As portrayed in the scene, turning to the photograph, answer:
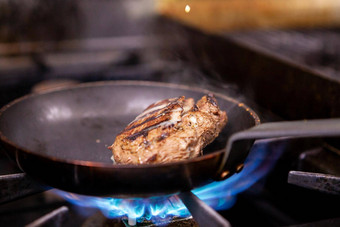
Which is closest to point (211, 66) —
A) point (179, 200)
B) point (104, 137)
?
point (104, 137)

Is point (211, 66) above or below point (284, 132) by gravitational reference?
above

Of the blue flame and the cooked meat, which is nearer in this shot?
the cooked meat

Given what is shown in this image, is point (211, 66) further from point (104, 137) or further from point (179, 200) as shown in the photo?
point (179, 200)

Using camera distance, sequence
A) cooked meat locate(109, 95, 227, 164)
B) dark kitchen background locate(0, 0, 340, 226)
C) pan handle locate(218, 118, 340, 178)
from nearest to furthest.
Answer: pan handle locate(218, 118, 340, 178) → cooked meat locate(109, 95, 227, 164) → dark kitchen background locate(0, 0, 340, 226)

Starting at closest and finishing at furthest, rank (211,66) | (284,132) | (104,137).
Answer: (284,132) < (104,137) < (211,66)

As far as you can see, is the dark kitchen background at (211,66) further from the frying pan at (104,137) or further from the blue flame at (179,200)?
the frying pan at (104,137)

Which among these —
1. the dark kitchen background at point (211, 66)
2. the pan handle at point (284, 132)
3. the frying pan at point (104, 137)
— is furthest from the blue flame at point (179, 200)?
the pan handle at point (284, 132)

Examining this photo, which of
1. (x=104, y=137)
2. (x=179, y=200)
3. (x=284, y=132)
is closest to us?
(x=284, y=132)

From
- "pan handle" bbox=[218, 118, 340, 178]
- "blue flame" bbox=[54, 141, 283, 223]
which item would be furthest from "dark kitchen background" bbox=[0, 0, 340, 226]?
"pan handle" bbox=[218, 118, 340, 178]

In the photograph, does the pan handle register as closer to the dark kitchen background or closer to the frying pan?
the frying pan
